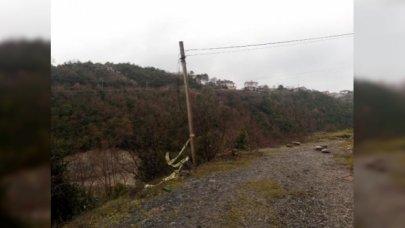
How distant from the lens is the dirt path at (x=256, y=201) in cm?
505

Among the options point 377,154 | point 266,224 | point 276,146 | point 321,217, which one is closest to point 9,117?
point 377,154

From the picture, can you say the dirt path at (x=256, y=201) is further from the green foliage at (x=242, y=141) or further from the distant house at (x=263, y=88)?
the distant house at (x=263, y=88)

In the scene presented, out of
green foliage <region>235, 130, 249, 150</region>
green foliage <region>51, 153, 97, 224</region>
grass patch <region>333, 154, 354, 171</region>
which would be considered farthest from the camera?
green foliage <region>235, 130, 249, 150</region>

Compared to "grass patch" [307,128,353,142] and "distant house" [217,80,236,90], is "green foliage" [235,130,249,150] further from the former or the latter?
"grass patch" [307,128,353,142]

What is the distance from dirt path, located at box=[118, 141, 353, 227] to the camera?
5047mm

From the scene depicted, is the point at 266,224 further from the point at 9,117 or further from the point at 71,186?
the point at 9,117

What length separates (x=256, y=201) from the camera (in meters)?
5.79

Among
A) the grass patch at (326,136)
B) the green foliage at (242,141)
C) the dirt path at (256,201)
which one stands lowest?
the dirt path at (256,201)

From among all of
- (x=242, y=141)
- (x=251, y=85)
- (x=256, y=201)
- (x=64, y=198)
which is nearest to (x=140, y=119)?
(x=242, y=141)

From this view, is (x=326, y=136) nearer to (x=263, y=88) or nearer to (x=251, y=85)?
(x=263, y=88)

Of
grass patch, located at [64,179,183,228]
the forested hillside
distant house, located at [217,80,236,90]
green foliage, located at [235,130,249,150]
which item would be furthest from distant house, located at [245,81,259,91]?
grass patch, located at [64,179,183,228]

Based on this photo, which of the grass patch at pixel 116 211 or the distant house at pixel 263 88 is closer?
the grass patch at pixel 116 211

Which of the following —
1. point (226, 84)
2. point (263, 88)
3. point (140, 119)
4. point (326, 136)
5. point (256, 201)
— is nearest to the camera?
point (256, 201)

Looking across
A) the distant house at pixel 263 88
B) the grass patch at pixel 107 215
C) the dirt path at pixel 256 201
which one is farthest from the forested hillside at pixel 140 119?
the distant house at pixel 263 88
